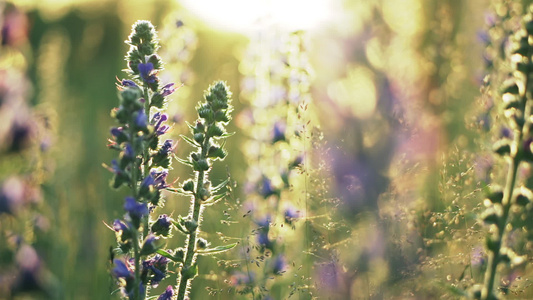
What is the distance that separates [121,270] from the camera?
164 cm

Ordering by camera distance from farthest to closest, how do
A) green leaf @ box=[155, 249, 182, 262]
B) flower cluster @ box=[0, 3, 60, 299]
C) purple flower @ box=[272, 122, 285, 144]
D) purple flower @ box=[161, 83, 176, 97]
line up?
purple flower @ box=[272, 122, 285, 144] → flower cluster @ box=[0, 3, 60, 299] → purple flower @ box=[161, 83, 176, 97] → green leaf @ box=[155, 249, 182, 262]

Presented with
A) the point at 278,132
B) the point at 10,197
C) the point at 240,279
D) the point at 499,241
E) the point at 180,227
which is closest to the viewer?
the point at 499,241

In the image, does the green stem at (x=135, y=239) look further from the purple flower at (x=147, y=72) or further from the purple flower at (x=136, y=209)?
the purple flower at (x=147, y=72)

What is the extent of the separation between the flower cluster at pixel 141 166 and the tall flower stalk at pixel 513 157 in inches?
36.1

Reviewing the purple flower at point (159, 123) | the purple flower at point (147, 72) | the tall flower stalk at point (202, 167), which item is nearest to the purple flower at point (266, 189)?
the tall flower stalk at point (202, 167)

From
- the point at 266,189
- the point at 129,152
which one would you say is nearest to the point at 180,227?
the point at 129,152

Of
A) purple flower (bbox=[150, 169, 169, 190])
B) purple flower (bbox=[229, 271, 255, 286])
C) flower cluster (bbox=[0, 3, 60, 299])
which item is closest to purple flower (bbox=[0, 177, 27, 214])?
flower cluster (bbox=[0, 3, 60, 299])

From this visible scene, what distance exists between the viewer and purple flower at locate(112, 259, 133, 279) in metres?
1.63

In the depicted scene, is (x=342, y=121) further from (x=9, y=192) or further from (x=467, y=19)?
(x=9, y=192)

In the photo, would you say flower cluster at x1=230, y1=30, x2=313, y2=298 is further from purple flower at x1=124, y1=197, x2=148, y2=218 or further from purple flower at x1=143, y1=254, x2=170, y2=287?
purple flower at x1=124, y1=197, x2=148, y2=218

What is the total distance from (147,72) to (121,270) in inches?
23.3

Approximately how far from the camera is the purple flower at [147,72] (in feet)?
5.85

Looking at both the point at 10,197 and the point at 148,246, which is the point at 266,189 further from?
the point at 148,246

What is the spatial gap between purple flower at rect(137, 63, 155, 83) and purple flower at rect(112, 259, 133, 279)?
0.55 metres
